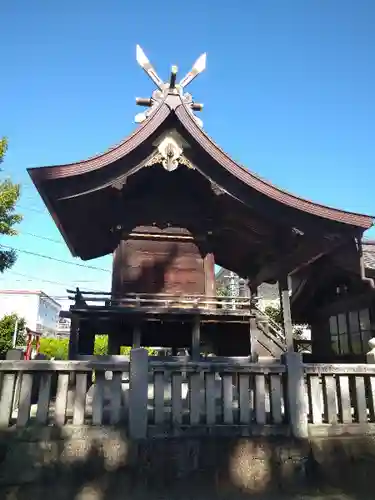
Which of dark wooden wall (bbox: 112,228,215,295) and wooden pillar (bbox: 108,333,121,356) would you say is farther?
wooden pillar (bbox: 108,333,121,356)

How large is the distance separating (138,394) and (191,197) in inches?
226

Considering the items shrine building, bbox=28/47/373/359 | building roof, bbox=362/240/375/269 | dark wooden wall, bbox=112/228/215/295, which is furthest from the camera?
dark wooden wall, bbox=112/228/215/295

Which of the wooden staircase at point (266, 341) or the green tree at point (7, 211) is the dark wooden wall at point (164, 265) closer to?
the wooden staircase at point (266, 341)

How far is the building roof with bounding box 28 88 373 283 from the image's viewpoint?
7703 millimetres

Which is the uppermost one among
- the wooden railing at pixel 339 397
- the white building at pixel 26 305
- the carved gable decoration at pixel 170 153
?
the white building at pixel 26 305

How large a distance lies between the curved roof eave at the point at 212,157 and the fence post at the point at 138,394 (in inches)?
166

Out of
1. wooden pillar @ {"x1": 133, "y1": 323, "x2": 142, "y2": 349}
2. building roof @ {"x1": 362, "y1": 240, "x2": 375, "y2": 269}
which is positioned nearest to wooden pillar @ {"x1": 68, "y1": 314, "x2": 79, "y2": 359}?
wooden pillar @ {"x1": 133, "y1": 323, "x2": 142, "y2": 349}

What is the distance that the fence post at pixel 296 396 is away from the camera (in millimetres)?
4945

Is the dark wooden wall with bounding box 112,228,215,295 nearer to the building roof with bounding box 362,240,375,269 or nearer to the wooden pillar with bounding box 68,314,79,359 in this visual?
the wooden pillar with bounding box 68,314,79,359

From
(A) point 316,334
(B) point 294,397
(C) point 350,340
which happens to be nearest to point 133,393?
(B) point 294,397

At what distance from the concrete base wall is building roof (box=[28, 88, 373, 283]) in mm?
4498

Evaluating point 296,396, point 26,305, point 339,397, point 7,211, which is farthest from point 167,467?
point 26,305

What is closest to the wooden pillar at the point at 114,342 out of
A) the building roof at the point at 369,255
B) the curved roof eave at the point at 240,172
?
the curved roof eave at the point at 240,172

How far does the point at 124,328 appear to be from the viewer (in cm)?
1002
